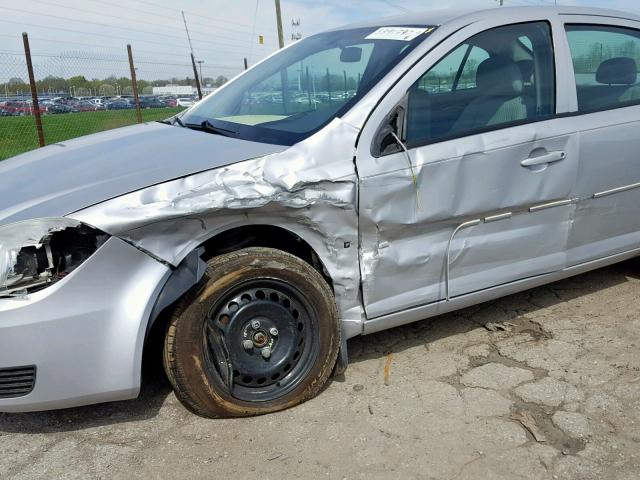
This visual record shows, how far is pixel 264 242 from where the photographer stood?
2.85m

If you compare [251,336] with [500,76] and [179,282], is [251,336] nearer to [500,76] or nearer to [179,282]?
[179,282]

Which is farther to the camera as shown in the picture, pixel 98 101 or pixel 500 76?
pixel 98 101

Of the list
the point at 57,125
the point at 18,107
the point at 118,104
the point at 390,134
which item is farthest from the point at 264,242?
the point at 118,104

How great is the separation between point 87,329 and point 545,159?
2.31 metres

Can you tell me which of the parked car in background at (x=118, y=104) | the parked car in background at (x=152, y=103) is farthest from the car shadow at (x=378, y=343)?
the parked car in background at (x=152, y=103)

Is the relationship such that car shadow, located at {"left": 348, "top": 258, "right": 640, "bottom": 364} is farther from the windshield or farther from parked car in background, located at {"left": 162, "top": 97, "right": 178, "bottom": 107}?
parked car in background, located at {"left": 162, "top": 97, "right": 178, "bottom": 107}

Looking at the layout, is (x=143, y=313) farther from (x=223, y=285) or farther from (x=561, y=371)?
(x=561, y=371)

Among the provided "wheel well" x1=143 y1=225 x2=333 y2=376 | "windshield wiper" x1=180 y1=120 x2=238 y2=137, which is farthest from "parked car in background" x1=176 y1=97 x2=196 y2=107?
"wheel well" x1=143 y1=225 x2=333 y2=376

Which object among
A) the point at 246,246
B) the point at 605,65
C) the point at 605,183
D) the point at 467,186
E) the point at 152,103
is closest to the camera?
the point at 246,246

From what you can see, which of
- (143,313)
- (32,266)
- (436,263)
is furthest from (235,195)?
(436,263)

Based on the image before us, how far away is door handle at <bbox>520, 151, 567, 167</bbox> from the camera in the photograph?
3.09 meters

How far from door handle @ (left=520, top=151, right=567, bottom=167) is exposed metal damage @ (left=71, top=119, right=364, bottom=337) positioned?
3.18 feet

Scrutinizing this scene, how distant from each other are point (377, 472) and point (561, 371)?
4.11ft

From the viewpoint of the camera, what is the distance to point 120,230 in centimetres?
233
